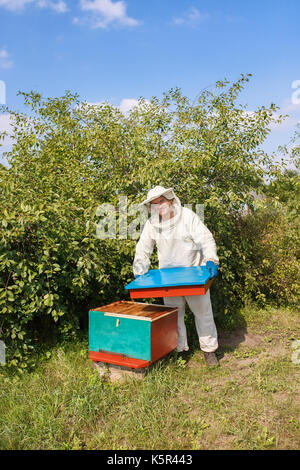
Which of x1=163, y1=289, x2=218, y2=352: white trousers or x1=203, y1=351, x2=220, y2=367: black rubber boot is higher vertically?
x1=163, y1=289, x2=218, y2=352: white trousers

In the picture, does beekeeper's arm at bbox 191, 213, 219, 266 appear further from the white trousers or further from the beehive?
the beehive

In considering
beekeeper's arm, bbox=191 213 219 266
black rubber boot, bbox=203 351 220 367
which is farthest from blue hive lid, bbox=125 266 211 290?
black rubber boot, bbox=203 351 220 367

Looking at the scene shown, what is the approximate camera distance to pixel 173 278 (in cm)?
307

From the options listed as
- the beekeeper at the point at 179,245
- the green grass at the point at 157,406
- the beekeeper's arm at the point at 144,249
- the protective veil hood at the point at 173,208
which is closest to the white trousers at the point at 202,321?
the beekeeper at the point at 179,245

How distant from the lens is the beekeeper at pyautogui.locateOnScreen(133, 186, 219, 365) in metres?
3.47

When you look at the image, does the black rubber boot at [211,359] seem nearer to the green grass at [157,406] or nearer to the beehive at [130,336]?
the green grass at [157,406]

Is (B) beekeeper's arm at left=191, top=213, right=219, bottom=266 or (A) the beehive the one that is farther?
(B) beekeeper's arm at left=191, top=213, right=219, bottom=266

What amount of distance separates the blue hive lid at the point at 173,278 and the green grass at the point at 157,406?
72cm

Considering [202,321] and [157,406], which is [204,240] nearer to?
[202,321]

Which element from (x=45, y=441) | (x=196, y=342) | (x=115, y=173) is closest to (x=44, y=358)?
(x=45, y=441)

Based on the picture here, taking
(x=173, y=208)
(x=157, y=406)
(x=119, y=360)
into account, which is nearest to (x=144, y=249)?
(x=173, y=208)

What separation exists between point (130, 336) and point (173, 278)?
567 mm

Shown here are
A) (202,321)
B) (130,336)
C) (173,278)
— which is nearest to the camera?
(130,336)
